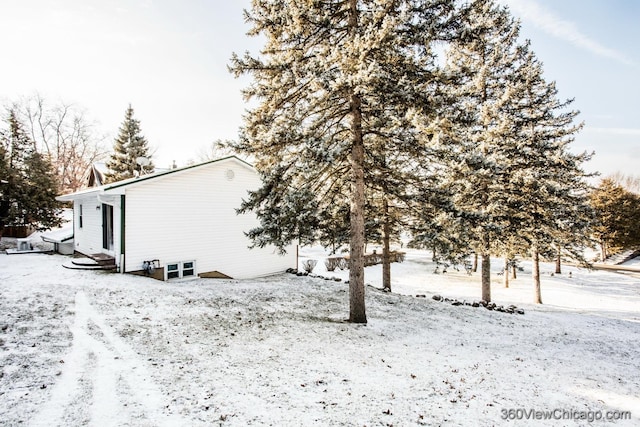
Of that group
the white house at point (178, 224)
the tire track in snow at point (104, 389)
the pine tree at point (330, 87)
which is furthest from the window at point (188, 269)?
the tire track in snow at point (104, 389)

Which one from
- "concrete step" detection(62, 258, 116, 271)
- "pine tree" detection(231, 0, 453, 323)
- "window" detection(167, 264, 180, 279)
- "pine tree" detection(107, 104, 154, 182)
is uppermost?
"pine tree" detection(107, 104, 154, 182)

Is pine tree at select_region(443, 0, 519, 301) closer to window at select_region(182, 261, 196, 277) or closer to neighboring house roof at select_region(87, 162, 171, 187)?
window at select_region(182, 261, 196, 277)

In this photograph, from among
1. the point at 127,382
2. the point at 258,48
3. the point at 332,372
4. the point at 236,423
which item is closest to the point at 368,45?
the point at 258,48

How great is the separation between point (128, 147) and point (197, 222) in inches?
954

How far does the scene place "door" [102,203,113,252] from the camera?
1421 cm

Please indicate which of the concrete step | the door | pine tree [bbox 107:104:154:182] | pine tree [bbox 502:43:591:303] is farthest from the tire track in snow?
pine tree [bbox 107:104:154:182]

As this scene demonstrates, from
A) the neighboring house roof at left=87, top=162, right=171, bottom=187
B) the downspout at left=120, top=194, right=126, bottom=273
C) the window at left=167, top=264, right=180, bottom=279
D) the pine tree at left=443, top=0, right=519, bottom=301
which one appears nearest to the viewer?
the downspout at left=120, top=194, right=126, bottom=273

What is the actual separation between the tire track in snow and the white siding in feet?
19.4

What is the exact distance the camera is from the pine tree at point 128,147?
3162cm

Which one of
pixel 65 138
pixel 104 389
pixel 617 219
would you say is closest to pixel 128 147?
pixel 65 138

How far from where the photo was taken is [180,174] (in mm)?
13602

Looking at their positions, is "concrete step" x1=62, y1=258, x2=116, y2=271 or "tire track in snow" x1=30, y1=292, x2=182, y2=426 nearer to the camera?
"tire track in snow" x1=30, y1=292, x2=182, y2=426

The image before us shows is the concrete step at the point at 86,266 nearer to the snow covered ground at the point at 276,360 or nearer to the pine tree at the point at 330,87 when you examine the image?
the snow covered ground at the point at 276,360

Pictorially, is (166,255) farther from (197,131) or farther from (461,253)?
(197,131)
